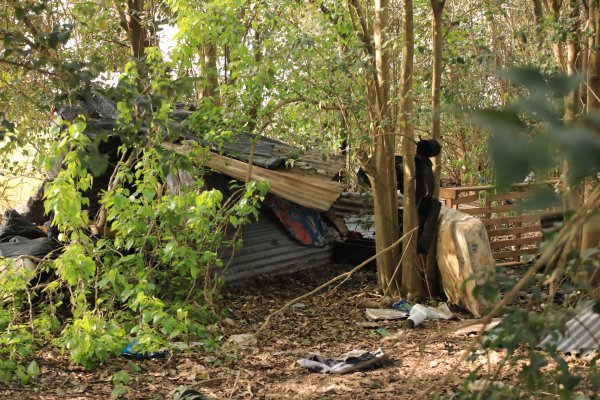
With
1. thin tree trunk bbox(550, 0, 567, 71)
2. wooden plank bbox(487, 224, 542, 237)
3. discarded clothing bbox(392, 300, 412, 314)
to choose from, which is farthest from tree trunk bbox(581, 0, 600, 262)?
wooden plank bbox(487, 224, 542, 237)

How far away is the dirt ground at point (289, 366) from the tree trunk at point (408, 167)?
526mm

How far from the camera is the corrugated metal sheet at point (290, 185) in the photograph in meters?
7.95

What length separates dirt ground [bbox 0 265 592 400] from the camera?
4953 millimetres

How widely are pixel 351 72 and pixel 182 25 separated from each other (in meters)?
1.83

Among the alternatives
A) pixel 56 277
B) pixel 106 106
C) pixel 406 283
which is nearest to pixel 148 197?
pixel 56 277

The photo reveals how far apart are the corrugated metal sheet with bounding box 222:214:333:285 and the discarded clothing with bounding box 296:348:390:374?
9.90 ft

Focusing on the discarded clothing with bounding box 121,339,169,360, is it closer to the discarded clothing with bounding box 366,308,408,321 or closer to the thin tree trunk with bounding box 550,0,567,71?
the discarded clothing with bounding box 366,308,408,321

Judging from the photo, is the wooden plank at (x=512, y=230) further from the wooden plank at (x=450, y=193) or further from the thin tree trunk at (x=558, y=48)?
the thin tree trunk at (x=558, y=48)

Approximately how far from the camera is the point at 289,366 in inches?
227

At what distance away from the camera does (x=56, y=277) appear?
6789 mm

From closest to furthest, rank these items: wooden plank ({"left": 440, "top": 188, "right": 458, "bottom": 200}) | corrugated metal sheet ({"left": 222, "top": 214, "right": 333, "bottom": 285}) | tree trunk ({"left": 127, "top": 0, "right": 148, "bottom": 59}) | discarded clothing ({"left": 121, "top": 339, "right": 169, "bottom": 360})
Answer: discarded clothing ({"left": 121, "top": 339, "right": 169, "bottom": 360}), corrugated metal sheet ({"left": 222, "top": 214, "right": 333, "bottom": 285}), wooden plank ({"left": 440, "top": 188, "right": 458, "bottom": 200}), tree trunk ({"left": 127, "top": 0, "right": 148, "bottom": 59})

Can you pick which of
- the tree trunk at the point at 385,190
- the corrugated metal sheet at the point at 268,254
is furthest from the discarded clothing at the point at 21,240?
the tree trunk at the point at 385,190

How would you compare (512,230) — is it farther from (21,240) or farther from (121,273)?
(21,240)

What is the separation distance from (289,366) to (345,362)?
Answer: 0.48 meters
